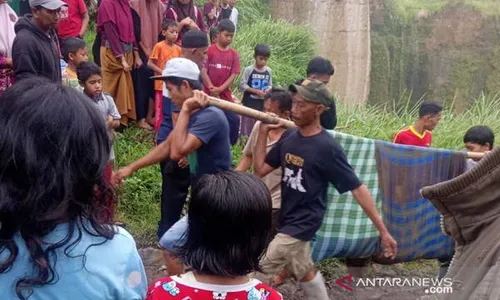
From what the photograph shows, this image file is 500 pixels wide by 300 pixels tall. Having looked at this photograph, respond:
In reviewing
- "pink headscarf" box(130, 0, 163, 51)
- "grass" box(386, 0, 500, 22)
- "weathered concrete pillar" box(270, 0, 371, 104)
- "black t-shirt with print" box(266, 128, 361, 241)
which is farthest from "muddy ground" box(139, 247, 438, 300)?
"grass" box(386, 0, 500, 22)

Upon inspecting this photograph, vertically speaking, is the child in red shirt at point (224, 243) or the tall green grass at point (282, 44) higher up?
the child in red shirt at point (224, 243)

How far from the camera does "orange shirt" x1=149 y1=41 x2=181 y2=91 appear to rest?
705 centimetres

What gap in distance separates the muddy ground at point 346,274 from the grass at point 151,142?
1.05 ft

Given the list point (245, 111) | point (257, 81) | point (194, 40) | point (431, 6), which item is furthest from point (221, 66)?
point (431, 6)

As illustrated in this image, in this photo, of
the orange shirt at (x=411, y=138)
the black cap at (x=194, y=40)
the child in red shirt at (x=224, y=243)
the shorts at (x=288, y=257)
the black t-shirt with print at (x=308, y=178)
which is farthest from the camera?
the black cap at (x=194, y=40)

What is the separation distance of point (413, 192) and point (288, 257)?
1283mm

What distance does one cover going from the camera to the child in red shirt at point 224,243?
2.12 metres

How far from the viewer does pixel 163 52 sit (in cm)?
707

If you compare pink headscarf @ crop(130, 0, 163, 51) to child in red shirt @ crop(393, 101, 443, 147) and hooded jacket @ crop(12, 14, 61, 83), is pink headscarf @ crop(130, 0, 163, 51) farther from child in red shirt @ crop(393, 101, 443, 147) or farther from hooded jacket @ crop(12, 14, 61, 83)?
child in red shirt @ crop(393, 101, 443, 147)

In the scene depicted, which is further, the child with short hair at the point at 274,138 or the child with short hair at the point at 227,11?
Answer: the child with short hair at the point at 227,11

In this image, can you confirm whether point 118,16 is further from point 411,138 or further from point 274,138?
point 411,138

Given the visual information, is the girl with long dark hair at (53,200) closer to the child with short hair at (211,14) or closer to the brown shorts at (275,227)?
the brown shorts at (275,227)

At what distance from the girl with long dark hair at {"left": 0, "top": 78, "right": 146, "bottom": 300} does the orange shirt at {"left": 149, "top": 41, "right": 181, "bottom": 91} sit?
5.49 meters

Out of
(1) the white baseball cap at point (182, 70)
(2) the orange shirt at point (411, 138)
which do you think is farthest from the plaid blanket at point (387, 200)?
(1) the white baseball cap at point (182, 70)
